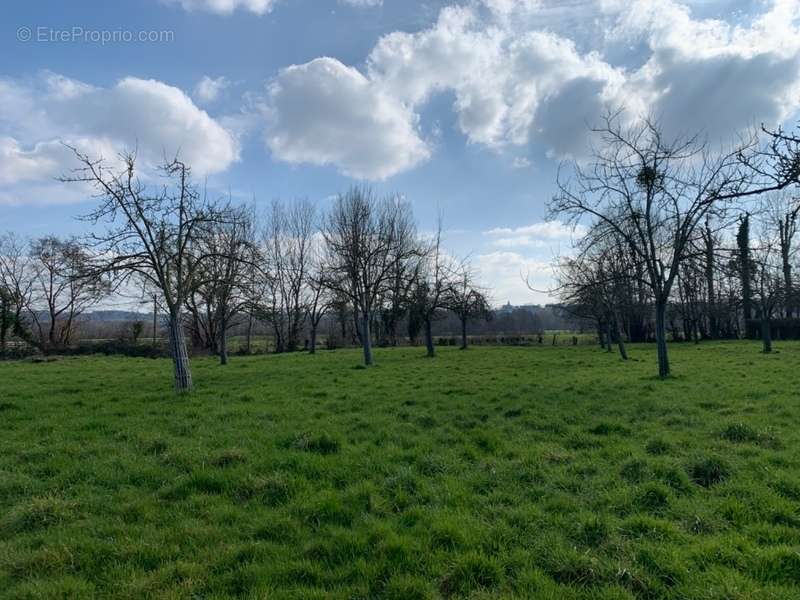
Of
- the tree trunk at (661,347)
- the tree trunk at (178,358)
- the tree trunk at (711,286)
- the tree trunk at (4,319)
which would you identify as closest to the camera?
the tree trunk at (178,358)

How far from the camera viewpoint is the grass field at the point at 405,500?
3373 millimetres

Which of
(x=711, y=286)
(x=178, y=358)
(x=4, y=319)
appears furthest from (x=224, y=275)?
(x=711, y=286)

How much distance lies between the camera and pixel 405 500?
477cm


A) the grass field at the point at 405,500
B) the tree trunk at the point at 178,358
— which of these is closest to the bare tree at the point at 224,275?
the tree trunk at the point at 178,358

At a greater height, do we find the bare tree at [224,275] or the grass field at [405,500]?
the bare tree at [224,275]

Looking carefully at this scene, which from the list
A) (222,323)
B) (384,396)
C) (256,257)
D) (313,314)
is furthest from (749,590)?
(313,314)

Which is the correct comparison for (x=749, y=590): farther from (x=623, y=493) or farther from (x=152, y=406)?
Answer: (x=152, y=406)

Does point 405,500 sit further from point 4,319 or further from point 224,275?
point 4,319

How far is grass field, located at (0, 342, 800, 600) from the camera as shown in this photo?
11.1 ft

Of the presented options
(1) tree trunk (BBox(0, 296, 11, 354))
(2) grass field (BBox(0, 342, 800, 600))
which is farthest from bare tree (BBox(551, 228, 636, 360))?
(1) tree trunk (BBox(0, 296, 11, 354))

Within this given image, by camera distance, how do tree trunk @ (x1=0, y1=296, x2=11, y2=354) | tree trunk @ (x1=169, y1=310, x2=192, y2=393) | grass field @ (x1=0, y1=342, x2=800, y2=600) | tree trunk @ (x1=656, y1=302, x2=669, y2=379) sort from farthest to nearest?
tree trunk @ (x1=0, y1=296, x2=11, y2=354), tree trunk @ (x1=656, y1=302, x2=669, y2=379), tree trunk @ (x1=169, y1=310, x2=192, y2=393), grass field @ (x1=0, y1=342, x2=800, y2=600)

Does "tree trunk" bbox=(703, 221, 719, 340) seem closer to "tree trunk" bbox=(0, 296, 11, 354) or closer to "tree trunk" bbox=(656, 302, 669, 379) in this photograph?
"tree trunk" bbox=(656, 302, 669, 379)

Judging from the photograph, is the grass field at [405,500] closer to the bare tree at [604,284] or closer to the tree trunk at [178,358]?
the tree trunk at [178,358]

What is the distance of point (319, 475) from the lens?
5527 mm
